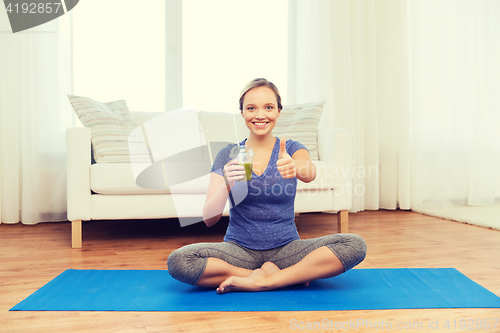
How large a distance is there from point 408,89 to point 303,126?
1.38 meters

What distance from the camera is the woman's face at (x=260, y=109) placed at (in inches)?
57.9

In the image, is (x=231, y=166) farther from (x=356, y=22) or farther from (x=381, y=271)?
(x=356, y=22)

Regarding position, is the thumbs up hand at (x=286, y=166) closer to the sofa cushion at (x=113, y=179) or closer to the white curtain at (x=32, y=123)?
the sofa cushion at (x=113, y=179)

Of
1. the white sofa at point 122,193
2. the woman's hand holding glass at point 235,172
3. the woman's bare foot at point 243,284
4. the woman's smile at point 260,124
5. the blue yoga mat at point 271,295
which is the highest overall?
the woman's smile at point 260,124

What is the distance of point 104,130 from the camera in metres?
2.61

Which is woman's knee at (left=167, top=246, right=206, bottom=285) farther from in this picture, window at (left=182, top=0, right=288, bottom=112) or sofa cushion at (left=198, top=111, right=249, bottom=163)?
window at (left=182, top=0, right=288, bottom=112)

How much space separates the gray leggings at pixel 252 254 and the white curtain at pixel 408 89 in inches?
87.8

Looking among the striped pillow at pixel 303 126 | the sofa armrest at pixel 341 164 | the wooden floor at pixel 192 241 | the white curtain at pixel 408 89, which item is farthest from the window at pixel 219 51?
the sofa armrest at pixel 341 164

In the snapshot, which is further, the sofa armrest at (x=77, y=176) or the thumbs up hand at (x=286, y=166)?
the sofa armrest at (x=77, y=176)

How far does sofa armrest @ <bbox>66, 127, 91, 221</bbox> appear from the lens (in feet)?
7.55
